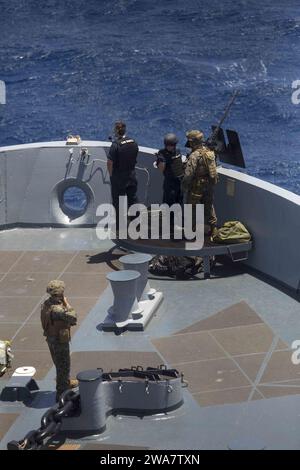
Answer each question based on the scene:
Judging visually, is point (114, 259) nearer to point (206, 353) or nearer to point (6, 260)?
point (6, 260)

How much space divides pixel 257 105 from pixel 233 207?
2132 cm

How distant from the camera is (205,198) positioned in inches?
457

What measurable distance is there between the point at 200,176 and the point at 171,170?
18.6 inches

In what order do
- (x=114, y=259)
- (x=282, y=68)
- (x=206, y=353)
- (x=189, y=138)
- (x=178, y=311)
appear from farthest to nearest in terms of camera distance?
(x=282, y=68) → (x=114, y=259) → (x=189, y=138) → (x=178, y=311) → (x=206, y=353)

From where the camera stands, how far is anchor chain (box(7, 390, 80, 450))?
7.62m

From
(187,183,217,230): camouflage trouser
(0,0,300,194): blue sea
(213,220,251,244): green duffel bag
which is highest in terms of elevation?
(187,183,217,230): camouflage trouser

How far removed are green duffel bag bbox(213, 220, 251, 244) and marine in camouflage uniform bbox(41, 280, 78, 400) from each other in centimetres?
336

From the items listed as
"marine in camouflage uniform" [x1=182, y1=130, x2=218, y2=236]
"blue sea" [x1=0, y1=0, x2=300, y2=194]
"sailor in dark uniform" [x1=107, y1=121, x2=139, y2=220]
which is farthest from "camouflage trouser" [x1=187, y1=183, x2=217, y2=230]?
"blue sea" [x1=0, y1=0, x2=300, y2=194]

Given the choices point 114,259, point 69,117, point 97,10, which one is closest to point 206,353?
point 114,259

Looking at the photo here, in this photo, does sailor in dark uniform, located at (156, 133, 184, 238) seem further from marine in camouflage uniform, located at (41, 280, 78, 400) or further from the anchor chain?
the anchor chain

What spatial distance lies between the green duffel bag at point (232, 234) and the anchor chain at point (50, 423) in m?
3.72

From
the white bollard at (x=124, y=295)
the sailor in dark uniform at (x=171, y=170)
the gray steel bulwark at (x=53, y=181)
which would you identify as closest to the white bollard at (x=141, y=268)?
the white bollard at (x=124, y=295)

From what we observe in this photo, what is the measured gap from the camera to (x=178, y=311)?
1073 cm

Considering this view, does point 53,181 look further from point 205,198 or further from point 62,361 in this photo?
point 62,361
